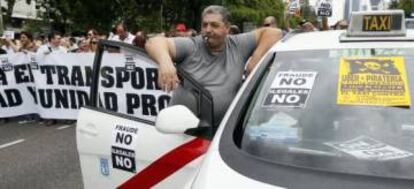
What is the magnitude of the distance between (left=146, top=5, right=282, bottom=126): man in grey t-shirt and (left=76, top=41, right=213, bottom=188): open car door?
147mm

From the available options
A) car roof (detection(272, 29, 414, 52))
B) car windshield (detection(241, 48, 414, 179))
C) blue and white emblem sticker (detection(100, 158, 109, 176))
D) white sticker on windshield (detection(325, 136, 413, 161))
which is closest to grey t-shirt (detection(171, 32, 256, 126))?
car roof (detection(272, 29, 414, 52))

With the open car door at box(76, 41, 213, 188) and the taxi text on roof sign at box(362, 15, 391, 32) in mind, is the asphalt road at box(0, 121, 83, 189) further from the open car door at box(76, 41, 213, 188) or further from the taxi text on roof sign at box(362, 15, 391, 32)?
the taxi text on roof sign at box(362, 15, 391, 32)

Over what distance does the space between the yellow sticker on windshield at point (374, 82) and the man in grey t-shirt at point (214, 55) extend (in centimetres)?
91

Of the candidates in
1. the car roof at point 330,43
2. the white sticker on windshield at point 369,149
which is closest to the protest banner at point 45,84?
the car roof at point 330,43

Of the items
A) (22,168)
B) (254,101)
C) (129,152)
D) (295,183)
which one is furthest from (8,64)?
(295,183)

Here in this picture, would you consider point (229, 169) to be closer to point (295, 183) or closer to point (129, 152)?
point (295, 183)

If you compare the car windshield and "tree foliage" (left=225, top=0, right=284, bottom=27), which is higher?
the car windshield

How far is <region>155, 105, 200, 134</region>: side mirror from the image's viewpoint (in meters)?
2.96

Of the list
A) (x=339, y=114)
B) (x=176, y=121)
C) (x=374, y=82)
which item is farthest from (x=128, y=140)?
(x=374, y=82)

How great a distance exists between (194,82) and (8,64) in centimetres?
831

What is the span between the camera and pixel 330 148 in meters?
2.61

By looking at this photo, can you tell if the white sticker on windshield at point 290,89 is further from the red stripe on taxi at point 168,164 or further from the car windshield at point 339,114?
the red stripe on taxi at point 168,164

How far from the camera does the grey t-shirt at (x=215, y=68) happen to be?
145 inches

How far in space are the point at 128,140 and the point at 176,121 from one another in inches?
30.5
